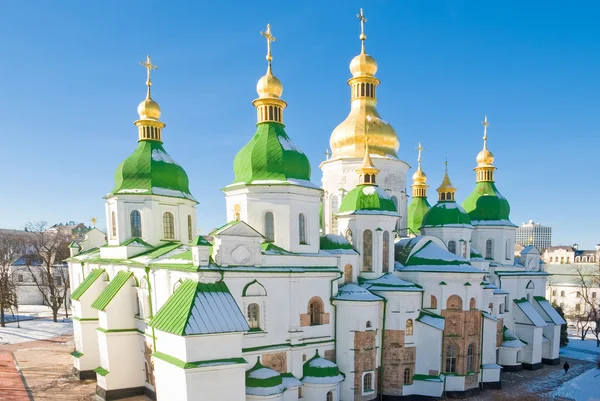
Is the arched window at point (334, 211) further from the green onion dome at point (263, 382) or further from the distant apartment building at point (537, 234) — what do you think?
the distant apartment building at point (537, 234)

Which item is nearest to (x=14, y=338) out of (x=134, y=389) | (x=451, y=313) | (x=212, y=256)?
(x=134, y=389)

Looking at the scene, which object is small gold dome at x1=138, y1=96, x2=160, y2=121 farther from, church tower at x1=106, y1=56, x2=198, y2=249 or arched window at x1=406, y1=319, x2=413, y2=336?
arched window at x1=406, y1=319, x2=413, y2=336

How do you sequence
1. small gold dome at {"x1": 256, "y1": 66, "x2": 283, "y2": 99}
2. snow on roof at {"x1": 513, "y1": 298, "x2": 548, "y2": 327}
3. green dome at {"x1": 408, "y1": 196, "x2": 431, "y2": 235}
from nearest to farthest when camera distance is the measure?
1. small gold dome at {"x1": 256, "y1": 66, "x2": 283, "y2": 99}
2. snow on roof at {"x1": 513, "y1": 298, "x2": 548, "y2": 327}
3. green dome at {"x1": 408, "y1": 196, "x2": 431, "y2": 235}

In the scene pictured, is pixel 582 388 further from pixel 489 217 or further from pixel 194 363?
pixel 194 363

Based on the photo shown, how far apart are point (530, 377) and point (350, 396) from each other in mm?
14836

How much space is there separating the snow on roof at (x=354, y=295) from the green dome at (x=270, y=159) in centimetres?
606

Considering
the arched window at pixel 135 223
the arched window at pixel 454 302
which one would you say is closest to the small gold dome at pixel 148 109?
the arched window at pixel 135 223

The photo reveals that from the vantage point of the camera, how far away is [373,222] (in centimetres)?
2100

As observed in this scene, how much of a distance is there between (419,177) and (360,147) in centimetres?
706

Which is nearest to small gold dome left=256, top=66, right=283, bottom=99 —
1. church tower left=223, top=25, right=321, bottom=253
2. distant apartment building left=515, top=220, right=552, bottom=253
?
church tower left=223, top=25, right=321, bottom=253

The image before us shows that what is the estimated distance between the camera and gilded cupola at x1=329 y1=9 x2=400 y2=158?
26.0m

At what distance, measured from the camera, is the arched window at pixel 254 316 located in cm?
1683

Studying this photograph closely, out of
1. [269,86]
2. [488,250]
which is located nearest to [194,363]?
[269,86]

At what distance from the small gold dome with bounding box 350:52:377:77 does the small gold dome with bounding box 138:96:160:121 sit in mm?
14001
